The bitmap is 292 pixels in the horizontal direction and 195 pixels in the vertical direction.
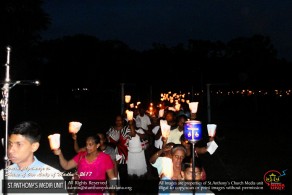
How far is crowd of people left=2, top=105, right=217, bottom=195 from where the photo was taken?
3.41 metres

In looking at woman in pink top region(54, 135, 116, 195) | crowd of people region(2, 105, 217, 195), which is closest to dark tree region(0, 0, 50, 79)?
crowd of people region(2, 105, 217, 195)

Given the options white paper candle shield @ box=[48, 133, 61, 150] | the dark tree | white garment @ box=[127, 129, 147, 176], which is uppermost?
the dark tree

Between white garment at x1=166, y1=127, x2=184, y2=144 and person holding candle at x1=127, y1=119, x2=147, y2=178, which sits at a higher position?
white garment at x1=166, y1=127, x2=184, y2=144

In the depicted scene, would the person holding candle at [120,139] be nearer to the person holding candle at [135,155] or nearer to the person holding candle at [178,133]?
the person holding candle at [135,155]

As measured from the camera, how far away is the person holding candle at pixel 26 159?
126 inches

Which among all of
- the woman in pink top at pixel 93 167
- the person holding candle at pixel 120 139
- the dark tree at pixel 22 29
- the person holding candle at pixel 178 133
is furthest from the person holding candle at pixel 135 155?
the dark tree at pixel 22 29

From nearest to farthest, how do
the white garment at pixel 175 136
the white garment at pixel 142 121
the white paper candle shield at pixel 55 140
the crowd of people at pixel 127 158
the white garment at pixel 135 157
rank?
the crowd of people at pixel 127 158 < the white paper candle shield at pixel 55 140 < the white garment at pixel 175 136 < the white garment at pixel 135 157 < the white garment at pixel 142 121

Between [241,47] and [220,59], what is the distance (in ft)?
25.9

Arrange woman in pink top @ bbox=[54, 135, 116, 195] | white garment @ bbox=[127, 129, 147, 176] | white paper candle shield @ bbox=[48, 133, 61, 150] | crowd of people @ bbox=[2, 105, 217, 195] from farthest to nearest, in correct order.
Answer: white garment @ bbox=[127, 129, 147, 176] → woman in pink top @ bbox=[54, 135, 116, 195] → white paper candle shield @ bbox=[48, 133, 61, 150] → crowd of people @ bbox=[2, 105, 217, 195]

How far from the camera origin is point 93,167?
525 centimetres

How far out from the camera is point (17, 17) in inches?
1153

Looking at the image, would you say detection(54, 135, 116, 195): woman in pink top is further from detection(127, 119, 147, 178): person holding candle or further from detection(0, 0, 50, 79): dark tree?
detection(0, 0, 50, 79): dark tree

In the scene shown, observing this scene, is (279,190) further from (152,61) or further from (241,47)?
(241,47)

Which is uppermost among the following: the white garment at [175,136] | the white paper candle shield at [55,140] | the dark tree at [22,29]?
the dark tree at [22,29]
